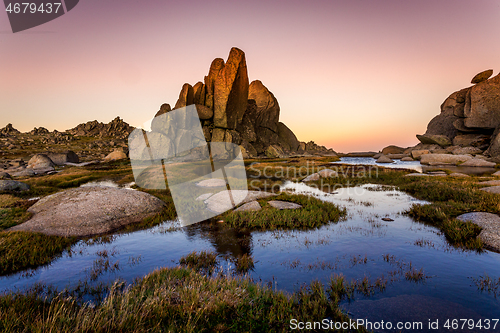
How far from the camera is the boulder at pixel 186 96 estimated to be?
354ft

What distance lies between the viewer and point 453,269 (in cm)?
816

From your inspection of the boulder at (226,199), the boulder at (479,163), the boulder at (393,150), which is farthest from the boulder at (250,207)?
the boulder at (393,150)

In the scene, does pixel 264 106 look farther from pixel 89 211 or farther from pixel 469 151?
pixel 89 211

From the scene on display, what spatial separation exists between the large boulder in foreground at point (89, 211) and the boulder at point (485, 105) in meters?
112

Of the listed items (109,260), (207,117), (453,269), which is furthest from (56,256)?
(207,117)

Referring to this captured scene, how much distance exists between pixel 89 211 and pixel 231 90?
97740mm

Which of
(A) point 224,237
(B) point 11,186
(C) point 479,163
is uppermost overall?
(B) point 11,186

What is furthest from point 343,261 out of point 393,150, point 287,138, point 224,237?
point 393,150

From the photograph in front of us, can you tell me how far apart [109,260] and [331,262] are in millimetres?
8510

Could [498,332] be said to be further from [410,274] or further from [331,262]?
[331,262]

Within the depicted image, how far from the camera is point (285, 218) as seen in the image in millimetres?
14742

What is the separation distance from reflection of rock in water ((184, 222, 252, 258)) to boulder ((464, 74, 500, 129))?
358 feet

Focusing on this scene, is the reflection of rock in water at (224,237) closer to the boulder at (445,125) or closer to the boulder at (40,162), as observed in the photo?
the boulder at (40,162)

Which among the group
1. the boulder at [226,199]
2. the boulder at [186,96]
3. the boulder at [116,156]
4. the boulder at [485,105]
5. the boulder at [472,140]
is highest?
the boulder at [186,96]
